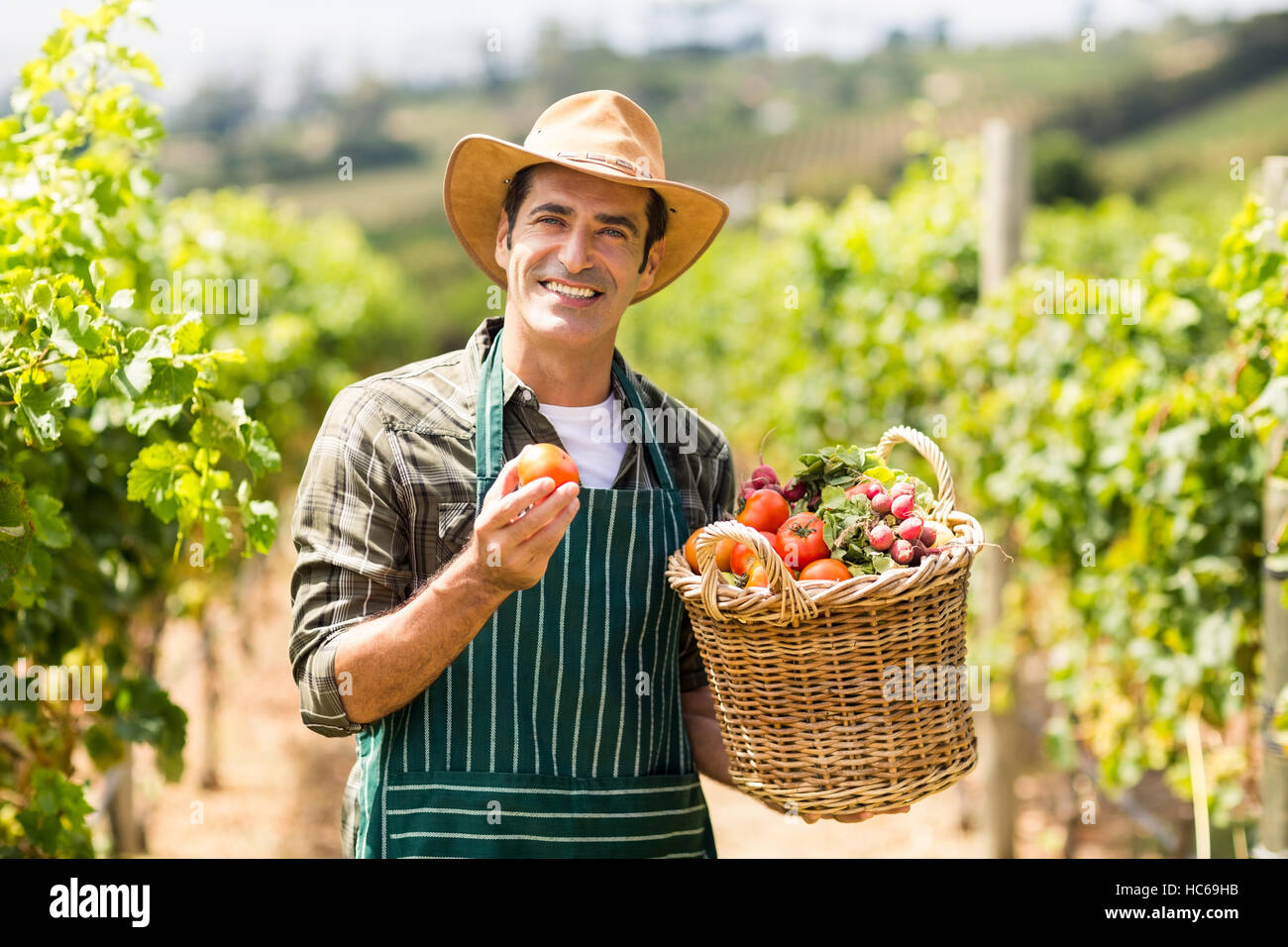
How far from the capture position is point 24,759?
113 inches

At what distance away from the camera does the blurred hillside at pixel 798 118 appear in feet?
152

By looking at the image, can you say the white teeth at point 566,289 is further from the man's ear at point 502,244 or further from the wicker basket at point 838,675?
the wicker basket at point 838,675

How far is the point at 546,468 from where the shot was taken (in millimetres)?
1621

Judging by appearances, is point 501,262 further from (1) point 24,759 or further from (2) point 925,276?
(2) point 925,276

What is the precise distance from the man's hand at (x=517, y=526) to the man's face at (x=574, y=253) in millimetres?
384

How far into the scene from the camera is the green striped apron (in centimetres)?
186

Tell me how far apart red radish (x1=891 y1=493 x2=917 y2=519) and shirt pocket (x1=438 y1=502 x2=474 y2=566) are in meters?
0.67

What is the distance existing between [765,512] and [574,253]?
514 millimetres

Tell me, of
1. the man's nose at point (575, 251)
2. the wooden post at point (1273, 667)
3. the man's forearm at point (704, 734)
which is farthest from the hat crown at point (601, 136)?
the wooden post at point (1273, 667)

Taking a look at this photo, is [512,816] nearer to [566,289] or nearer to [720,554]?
[720,554]

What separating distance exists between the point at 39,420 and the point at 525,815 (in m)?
0.93

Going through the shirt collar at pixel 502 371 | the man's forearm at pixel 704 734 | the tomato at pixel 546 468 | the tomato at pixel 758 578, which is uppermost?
the shirt collar at pixel 502 371

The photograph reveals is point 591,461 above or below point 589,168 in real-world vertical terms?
below

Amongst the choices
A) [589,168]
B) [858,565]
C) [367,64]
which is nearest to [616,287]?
[589,168]
